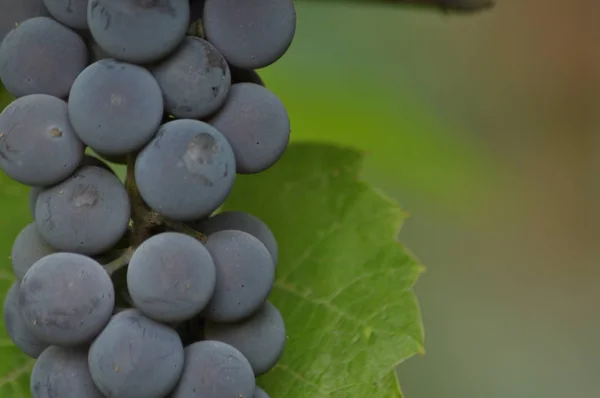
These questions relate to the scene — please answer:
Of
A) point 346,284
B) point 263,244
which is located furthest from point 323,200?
point 263,244

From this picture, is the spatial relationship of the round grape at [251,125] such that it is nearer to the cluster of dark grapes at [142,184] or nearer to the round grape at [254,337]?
the cluster of dark grapes at [142,184]

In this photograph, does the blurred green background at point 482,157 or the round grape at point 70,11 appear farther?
the blurred green background at point 482,157

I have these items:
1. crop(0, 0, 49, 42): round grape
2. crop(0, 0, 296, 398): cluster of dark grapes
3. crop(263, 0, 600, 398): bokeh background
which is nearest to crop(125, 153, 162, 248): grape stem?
crop(0, 0, 296, 398): cluster of dark grapes

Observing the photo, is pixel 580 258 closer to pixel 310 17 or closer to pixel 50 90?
pixel 310 17

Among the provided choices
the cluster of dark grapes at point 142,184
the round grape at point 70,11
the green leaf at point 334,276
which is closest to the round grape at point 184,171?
the cluster of dark grapes at point 142,184

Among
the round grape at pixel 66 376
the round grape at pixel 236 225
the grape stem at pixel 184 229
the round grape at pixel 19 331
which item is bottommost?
the round grape at pixel 19 331

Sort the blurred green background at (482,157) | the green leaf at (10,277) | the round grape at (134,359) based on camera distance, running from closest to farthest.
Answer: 1. the round grape at (134,359)
2. the green leaf at (10,277)
3. the blurred green background at (482,157)

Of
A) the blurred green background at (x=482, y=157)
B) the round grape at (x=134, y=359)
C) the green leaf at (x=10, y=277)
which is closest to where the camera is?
the round grape at (x=134, y=359)

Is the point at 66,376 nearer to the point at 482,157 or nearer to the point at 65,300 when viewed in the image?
the point at 65,300
